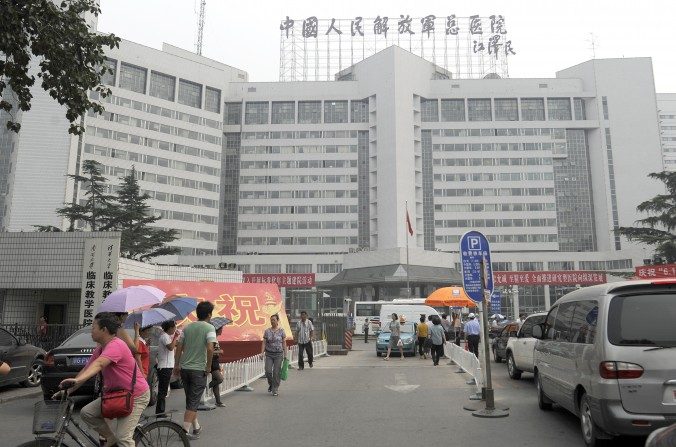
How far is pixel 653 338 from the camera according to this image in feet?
18.8

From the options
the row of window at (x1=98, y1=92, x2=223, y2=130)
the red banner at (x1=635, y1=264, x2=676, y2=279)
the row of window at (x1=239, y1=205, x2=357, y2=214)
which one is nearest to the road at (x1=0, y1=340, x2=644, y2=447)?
the red banner at (x1=635, y1=264, x2=676, y2=279)

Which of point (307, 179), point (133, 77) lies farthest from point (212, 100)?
point (307, 179)

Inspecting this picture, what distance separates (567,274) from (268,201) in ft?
152

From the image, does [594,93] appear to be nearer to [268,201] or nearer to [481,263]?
[268,201]

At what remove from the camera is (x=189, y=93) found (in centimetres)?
→ 8225

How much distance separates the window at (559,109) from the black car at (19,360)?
86.5m

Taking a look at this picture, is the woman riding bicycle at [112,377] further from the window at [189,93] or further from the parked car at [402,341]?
the window at [189,93]

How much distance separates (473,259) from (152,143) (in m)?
73.9

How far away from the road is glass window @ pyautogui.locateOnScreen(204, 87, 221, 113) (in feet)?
250

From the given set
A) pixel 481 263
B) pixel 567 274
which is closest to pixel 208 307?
pixel 481 263

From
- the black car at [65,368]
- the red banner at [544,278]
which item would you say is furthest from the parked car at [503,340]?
the red banner at [544,278]

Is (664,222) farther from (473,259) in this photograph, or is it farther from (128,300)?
(128,300)

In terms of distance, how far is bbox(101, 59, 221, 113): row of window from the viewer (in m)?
75.6

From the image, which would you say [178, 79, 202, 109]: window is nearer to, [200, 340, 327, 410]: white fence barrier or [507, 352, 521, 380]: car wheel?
[200, 340, 327, 410]: white fence barrier
